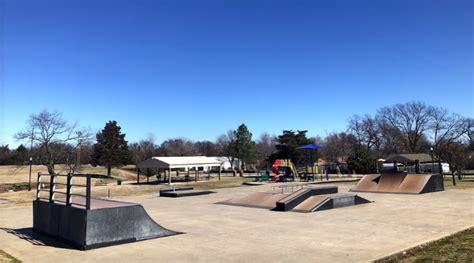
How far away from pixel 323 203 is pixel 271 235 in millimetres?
6152

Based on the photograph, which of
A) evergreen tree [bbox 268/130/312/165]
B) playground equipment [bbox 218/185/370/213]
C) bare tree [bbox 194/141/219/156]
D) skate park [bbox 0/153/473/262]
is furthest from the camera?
bare tree [bbox 194/141/219/156]

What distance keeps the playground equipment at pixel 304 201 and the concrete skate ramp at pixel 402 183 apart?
6.40m

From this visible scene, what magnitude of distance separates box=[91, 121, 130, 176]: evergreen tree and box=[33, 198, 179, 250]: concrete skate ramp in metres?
59.6

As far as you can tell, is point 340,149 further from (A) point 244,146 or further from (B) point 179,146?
(B) point 179,146

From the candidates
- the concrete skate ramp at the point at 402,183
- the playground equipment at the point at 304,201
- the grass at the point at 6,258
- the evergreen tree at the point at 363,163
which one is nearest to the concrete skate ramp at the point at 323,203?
the playground equipment at the point at 304,201

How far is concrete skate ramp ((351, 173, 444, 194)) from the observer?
2344 centimetres

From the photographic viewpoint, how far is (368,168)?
176 feet

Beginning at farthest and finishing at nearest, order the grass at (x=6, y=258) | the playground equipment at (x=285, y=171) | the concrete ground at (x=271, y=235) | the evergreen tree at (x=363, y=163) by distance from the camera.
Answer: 1. the evergreen tree at (x=363, y=163)
2. the playground equipment at (x=285, y=171)
3. the concrete ground at (x=271, y=235)
4. the grass at (x=6, y=258)

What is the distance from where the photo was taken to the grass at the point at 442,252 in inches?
300

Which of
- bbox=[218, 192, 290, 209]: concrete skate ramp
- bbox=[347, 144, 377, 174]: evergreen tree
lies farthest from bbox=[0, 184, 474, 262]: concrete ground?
bbox=[347, 144, 377, 174]: evergreen tree

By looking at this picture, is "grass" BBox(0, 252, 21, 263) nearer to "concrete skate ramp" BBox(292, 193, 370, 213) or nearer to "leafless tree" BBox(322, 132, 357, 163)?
"concrete skate ramp" BBox(292, 193, 370, 213)

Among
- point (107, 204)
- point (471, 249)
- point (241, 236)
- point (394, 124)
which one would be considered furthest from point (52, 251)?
point (394, 124)

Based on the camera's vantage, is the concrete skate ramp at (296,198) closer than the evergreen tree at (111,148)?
Yes

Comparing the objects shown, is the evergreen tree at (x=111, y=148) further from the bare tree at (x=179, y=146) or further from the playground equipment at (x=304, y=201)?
the playground equipment at (x=304, y=201)
